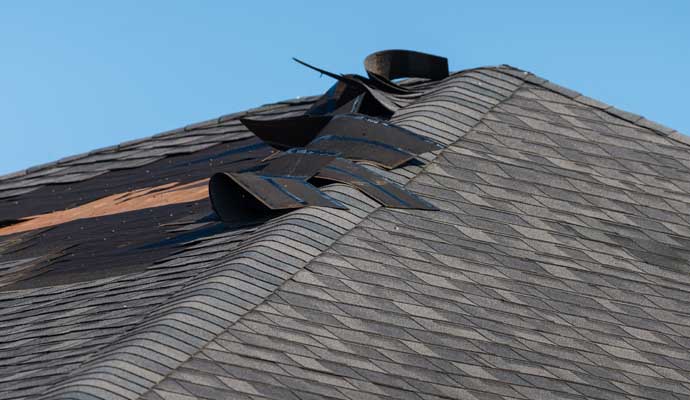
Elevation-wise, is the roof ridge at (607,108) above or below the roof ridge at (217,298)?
above

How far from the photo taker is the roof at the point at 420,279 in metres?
20.3

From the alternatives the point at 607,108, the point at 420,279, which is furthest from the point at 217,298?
the point at 607,108

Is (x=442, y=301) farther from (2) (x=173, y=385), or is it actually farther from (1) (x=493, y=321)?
(2) (x=173, y=385)

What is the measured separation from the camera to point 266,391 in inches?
754

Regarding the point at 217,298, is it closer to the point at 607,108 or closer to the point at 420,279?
the point at 420,279

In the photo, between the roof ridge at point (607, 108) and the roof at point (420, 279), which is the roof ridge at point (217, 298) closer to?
the roof at point (420, 279)

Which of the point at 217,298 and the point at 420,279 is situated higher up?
the point at 420,279

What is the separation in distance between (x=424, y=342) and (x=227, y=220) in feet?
16.0

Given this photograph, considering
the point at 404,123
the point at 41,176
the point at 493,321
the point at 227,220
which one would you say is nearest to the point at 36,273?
the point at 227,220

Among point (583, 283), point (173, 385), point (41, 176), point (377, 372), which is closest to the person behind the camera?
point (173, 385)

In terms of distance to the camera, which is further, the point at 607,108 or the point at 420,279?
the point at 607,108

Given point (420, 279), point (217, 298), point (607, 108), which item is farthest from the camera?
point (607, 108)

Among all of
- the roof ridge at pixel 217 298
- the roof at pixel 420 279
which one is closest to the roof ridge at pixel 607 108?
the roof at pixel 420 279

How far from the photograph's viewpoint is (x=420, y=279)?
76.7 ft
